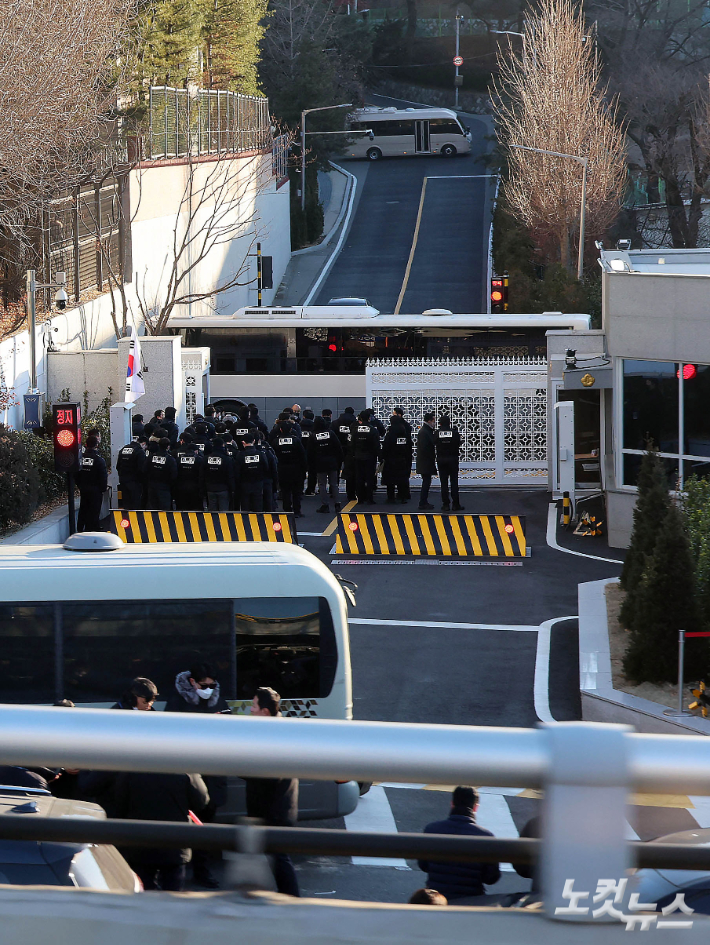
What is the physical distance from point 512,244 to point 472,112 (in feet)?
150

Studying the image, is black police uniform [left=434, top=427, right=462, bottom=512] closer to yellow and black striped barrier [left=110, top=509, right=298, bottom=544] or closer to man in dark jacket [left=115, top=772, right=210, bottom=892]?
yellow and black striped barrier [left=110, top=509, right=298, bottom=544]

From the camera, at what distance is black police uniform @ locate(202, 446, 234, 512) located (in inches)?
781

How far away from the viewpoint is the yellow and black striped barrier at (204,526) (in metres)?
17.6

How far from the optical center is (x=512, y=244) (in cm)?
4984

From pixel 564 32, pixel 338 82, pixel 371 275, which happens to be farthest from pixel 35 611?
pixel 338 82

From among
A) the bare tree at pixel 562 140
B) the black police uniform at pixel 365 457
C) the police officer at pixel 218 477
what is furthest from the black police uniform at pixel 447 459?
the bare tree at pixel 562 140

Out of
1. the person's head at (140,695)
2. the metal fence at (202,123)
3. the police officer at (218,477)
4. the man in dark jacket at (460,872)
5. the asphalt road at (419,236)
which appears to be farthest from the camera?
the asphalt road at (419,236)

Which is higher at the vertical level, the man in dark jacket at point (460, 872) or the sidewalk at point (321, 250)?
the sidewalk at point (321, 250)

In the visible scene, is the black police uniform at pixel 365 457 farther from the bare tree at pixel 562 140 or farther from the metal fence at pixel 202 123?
the bare tree at pixel 562 140

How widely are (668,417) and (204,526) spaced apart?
7.72 m

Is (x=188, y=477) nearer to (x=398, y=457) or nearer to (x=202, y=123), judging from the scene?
(x=398, y=457)

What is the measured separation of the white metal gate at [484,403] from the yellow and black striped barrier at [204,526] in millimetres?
8230

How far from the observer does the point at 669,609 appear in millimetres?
11148

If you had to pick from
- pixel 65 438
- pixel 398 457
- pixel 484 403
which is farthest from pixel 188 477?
pixel 484 403
